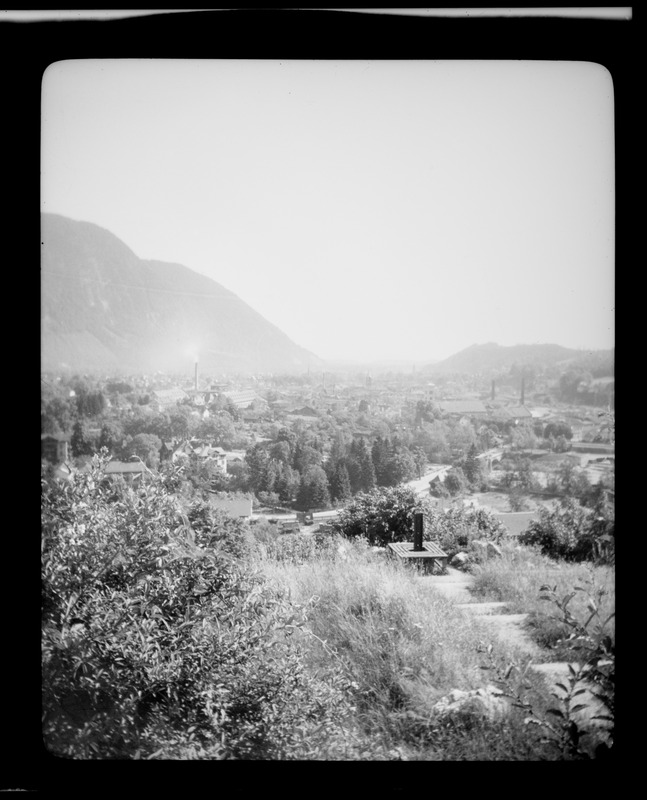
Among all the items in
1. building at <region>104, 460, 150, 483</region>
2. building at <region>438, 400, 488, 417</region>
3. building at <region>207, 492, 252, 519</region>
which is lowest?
building at <region>207, 492, 252, 519</region>

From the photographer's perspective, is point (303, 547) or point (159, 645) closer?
point (159, 645)

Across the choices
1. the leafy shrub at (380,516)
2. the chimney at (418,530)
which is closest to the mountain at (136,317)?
the leafy shrub at (380,516)

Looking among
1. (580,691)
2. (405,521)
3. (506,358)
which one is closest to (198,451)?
(405,521)

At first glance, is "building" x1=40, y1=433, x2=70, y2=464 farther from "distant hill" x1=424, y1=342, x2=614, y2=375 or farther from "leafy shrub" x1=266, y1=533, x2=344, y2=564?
"distant hill" x1=424, y1=342, x2=614, y2=375

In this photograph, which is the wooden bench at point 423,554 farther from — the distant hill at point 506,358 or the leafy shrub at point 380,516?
the distant hill at point 506,358

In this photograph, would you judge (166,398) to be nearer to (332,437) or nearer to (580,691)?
(332,437)

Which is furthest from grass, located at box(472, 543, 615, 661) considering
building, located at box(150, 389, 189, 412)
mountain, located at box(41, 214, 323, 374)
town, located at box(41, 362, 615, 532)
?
building, located at box(150, 389, 189, 412)
